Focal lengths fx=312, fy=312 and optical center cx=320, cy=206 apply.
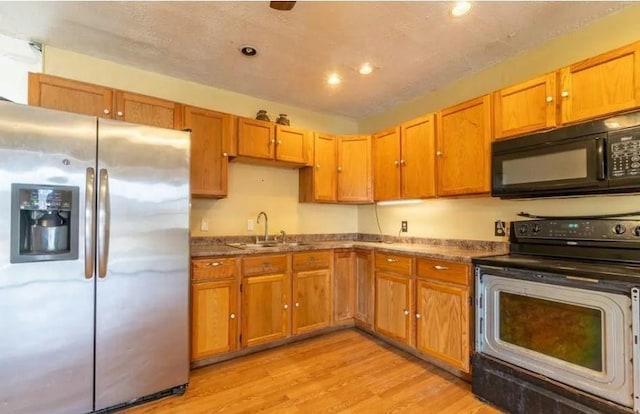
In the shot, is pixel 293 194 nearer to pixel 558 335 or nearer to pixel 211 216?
pixel 211 216

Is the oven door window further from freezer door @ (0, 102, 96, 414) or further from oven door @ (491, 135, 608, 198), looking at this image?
freezer door @ (0, 102, 96, 414)

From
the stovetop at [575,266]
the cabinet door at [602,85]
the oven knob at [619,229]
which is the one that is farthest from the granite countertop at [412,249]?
the cabinet door at [602,85]

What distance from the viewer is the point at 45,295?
173cm

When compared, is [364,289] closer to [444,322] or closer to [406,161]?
[444,322]

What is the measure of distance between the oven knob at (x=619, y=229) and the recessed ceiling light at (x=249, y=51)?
106 inches

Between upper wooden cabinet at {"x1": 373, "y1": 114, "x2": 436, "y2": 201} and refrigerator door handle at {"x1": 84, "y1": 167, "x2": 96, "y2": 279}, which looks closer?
refrigerator door handle at {"x1": 84, "y1": 167, "x2": 96, "y2": 279}

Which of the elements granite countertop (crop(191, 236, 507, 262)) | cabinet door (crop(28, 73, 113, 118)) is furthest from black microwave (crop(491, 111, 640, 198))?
cabinet door (crop(28, 73, 113, 118))

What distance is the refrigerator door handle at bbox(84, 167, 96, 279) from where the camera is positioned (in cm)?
183

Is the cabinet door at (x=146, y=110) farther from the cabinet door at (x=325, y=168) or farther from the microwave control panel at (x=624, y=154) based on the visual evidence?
the microwave control panel at (x=624, y=154)

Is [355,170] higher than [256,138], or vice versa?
[256,138]

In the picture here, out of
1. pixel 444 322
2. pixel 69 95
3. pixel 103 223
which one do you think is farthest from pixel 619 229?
pixel 69 95

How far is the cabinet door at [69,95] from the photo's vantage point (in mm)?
2205

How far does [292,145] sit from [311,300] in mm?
1597

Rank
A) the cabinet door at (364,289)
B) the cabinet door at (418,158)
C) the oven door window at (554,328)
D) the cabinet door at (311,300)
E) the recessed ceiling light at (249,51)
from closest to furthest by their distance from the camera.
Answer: the oven door window at (554,328) → the recessed ceiling light at (249,51) → the cabinet door at (418,158) → the cabinet door at (311,300) → the cabinet door at (364,289)
